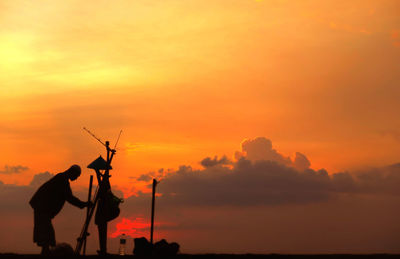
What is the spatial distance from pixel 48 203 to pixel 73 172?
1253mm

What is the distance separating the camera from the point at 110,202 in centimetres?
2322

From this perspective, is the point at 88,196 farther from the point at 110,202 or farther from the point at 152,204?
the point at 110,202

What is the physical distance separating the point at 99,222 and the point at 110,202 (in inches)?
33.7

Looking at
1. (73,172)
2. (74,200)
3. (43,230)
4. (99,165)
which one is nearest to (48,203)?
(43,230)

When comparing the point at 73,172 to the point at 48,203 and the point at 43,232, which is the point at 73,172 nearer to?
the point at 48,203

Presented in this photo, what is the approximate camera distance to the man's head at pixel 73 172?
2027 cm

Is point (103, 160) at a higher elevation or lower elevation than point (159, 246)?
higher

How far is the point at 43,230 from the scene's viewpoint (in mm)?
20000

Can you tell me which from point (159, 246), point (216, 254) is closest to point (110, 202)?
point (159, 246)

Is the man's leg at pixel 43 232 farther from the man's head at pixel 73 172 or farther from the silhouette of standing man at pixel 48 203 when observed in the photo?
the man's head at pixel 73 172

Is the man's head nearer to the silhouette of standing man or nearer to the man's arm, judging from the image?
the silhouette of standing man

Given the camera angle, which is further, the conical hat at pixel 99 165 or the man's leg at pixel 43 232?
the conical hat at pixel 99 165

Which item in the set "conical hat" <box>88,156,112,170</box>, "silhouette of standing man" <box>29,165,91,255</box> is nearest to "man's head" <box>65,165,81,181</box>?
"silhouette of standing man" <box>29,165,91,255</box>

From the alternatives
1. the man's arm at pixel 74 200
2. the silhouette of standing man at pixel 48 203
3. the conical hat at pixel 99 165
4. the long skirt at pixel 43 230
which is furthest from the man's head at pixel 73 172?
the conical hat at pixel 99 165
